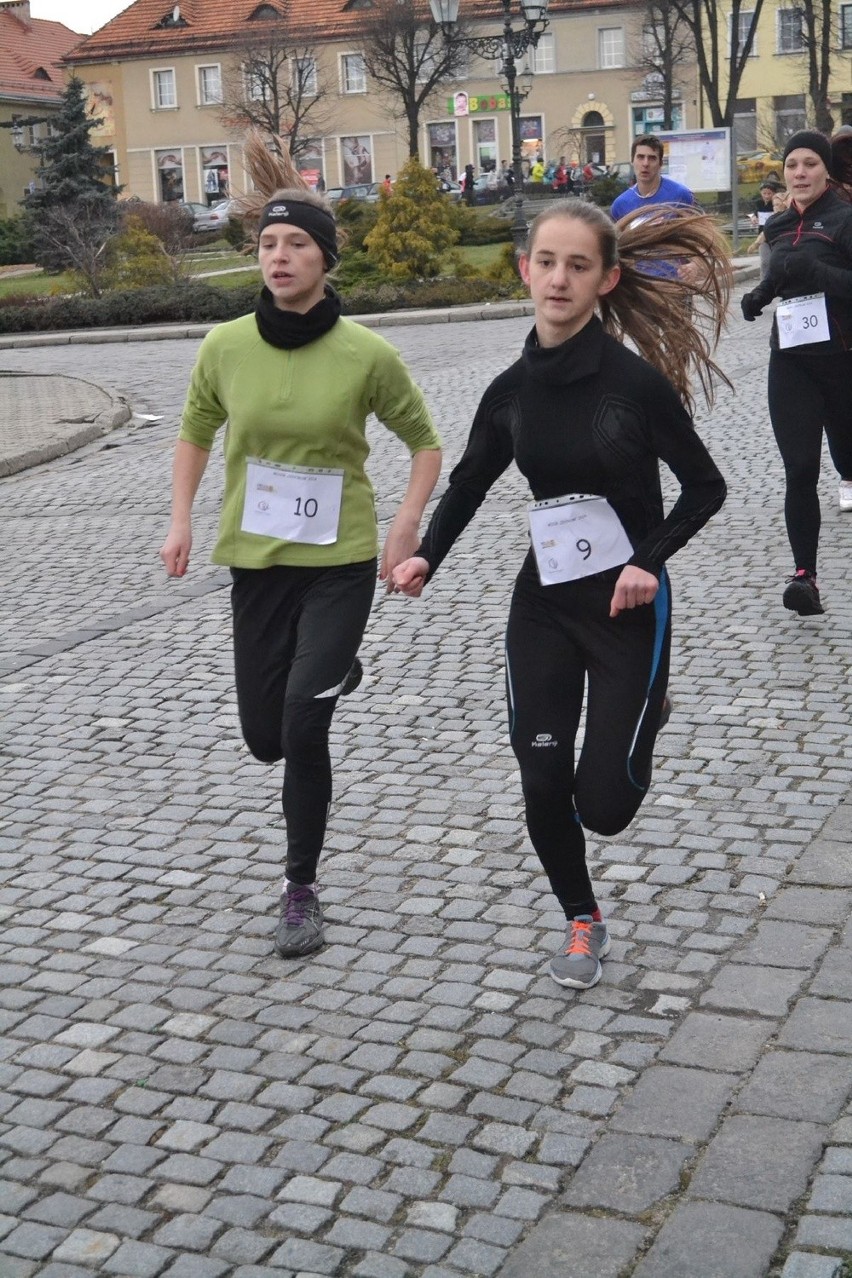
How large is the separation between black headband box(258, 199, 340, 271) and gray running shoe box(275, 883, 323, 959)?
5.51 feet

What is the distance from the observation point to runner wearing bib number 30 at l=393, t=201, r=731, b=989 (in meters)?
4.16

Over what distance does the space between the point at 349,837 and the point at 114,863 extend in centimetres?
72

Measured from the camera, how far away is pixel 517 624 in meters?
4.40

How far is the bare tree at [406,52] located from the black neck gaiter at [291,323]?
68248 mm

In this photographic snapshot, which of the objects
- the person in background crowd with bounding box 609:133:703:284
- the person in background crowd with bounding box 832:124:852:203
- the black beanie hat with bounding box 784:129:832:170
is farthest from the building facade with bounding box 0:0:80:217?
the black beanie hat with bounding box 784:129:832:170

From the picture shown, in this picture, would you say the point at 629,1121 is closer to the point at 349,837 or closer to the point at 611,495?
the point at 611,495

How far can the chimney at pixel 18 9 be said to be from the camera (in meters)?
95.6

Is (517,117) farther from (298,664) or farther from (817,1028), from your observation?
(817,1028)

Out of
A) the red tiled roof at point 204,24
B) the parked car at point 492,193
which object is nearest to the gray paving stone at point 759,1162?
the parked car at point 492,193

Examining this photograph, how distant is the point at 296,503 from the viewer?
4.73 metres

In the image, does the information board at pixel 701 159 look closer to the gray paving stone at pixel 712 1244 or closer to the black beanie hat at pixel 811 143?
the black beanie hat at pixel 811 143

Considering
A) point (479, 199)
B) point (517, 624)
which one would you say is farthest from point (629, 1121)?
point (479, 199)

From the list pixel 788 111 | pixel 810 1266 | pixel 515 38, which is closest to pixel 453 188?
pixel 788 111

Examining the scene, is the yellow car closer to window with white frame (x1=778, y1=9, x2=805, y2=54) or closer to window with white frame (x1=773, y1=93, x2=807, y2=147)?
window with white frame (x1=773, y1=93, x2=807, y2=147)
